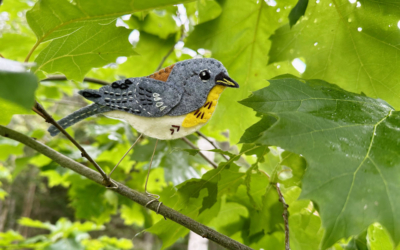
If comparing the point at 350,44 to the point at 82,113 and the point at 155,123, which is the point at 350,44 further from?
the point at 82,113

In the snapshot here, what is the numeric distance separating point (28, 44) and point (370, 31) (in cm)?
134

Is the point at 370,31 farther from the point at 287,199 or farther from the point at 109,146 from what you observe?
the point at 109,146

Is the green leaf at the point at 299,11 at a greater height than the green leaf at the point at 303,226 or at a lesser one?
greater

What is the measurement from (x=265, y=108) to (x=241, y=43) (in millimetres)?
582

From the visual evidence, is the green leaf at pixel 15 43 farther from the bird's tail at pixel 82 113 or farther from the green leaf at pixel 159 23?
the bird's tail at pixel 82 113

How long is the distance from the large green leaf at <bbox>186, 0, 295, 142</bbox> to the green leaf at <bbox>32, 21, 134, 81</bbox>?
0.40 m

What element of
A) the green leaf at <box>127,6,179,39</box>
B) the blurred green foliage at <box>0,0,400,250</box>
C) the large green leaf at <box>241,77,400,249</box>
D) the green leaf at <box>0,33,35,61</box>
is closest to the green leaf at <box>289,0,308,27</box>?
the blurred green foliage at <box>0,0,400,250</box>

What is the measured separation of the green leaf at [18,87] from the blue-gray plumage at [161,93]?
0.30 meters

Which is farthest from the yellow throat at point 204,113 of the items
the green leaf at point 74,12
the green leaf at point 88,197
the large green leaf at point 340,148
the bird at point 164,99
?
the green leaf at point 88,197

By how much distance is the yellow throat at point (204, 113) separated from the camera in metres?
0.63

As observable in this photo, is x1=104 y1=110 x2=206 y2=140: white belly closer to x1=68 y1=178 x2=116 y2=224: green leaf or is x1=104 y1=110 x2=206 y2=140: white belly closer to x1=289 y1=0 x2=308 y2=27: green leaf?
x1=289 y1=0 x2=308 y2=27: green leaf

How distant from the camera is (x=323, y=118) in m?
0.55

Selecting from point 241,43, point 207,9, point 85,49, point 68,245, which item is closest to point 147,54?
point 207,9

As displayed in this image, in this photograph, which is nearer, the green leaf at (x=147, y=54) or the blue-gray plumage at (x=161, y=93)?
the blue-gray plumage at (x=161, y=93)
